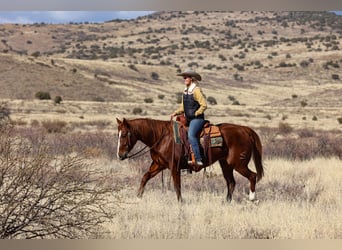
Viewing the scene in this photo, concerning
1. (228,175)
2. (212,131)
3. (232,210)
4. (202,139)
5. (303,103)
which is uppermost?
(212,131)

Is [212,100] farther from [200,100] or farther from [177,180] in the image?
[200,100]

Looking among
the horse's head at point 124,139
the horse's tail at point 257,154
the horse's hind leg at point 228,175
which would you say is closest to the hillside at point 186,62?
the horse's tail at point 257,154

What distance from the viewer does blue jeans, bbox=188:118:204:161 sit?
841 cm

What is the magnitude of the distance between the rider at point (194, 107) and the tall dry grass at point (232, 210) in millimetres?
816

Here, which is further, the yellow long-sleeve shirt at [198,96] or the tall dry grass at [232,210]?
the yellow long-sleeve shirt at [198,96]

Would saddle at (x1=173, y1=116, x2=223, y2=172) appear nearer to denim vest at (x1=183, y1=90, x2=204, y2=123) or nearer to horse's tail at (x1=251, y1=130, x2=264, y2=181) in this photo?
denim vest at (x1=183, y1=90, x2=204, y2=123)

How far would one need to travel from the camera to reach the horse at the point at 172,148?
834 cm

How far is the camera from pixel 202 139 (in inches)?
337

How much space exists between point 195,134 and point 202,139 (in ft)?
0.56

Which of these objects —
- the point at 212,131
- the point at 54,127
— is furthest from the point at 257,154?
the point at 54,127

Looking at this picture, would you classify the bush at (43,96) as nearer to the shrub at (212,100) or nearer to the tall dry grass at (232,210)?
the shrub at (212,100)

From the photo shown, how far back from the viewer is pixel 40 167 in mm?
6207

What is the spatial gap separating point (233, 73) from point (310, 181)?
197ft

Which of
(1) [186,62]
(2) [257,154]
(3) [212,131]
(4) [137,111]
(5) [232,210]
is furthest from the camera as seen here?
(1) [186,62]
